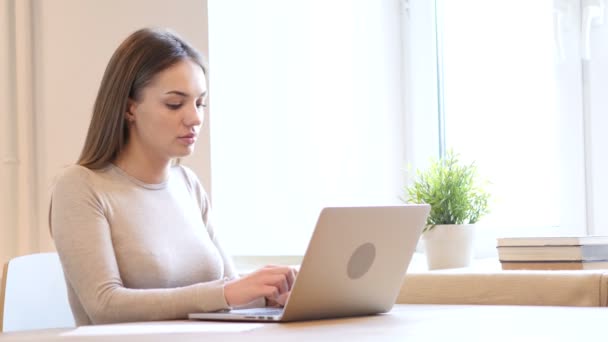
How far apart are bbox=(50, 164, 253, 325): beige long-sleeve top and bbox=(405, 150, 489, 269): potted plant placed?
726 millimetres

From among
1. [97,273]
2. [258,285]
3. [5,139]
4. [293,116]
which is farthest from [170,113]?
[293,116]

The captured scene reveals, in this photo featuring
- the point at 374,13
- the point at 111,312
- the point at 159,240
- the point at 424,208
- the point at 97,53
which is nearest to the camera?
the point at 424,208

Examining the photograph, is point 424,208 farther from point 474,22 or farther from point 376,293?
point 474,22

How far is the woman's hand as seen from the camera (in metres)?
1.60

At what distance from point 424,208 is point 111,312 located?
24.8 inches

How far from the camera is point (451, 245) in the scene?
8.59 ft

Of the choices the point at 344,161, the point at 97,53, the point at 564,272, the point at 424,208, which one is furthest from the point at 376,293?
the point at 344,161

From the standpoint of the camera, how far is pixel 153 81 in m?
2.02

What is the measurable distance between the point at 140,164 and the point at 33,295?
364 millimetres

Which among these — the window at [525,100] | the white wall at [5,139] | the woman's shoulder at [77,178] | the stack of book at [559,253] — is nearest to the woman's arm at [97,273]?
the woman's shoulder at [77,178]

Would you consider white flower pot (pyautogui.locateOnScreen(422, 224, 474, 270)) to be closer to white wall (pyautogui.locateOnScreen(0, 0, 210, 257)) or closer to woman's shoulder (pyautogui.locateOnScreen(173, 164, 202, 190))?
woman's shoulder (pyautogui.locateOnScreen(173, 164, 202, 190))

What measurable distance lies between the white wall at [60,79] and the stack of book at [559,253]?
4.05ft

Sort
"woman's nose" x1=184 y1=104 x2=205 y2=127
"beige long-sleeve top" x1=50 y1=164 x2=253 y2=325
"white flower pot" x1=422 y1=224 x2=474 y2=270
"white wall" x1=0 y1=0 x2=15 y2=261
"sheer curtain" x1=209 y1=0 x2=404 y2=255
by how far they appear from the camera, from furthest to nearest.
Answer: "sheer curtain" x1=209 y1=0 x2=404 y2=255
"white flower pot" x1=422 y1=224 x2=474 y2=270
"white wall" x1=0 y1=0 x2=15 y2=261
"woman's nose" x1=184 y1=104 x2=205 y2=127
"beige long-sleeve top" x1=50 y1=164 x2=253 y2=325

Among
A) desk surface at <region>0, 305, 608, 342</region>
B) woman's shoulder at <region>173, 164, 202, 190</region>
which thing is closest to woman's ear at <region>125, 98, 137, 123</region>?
woman's shoulder at <region>173, 164, 202, 190</region>
